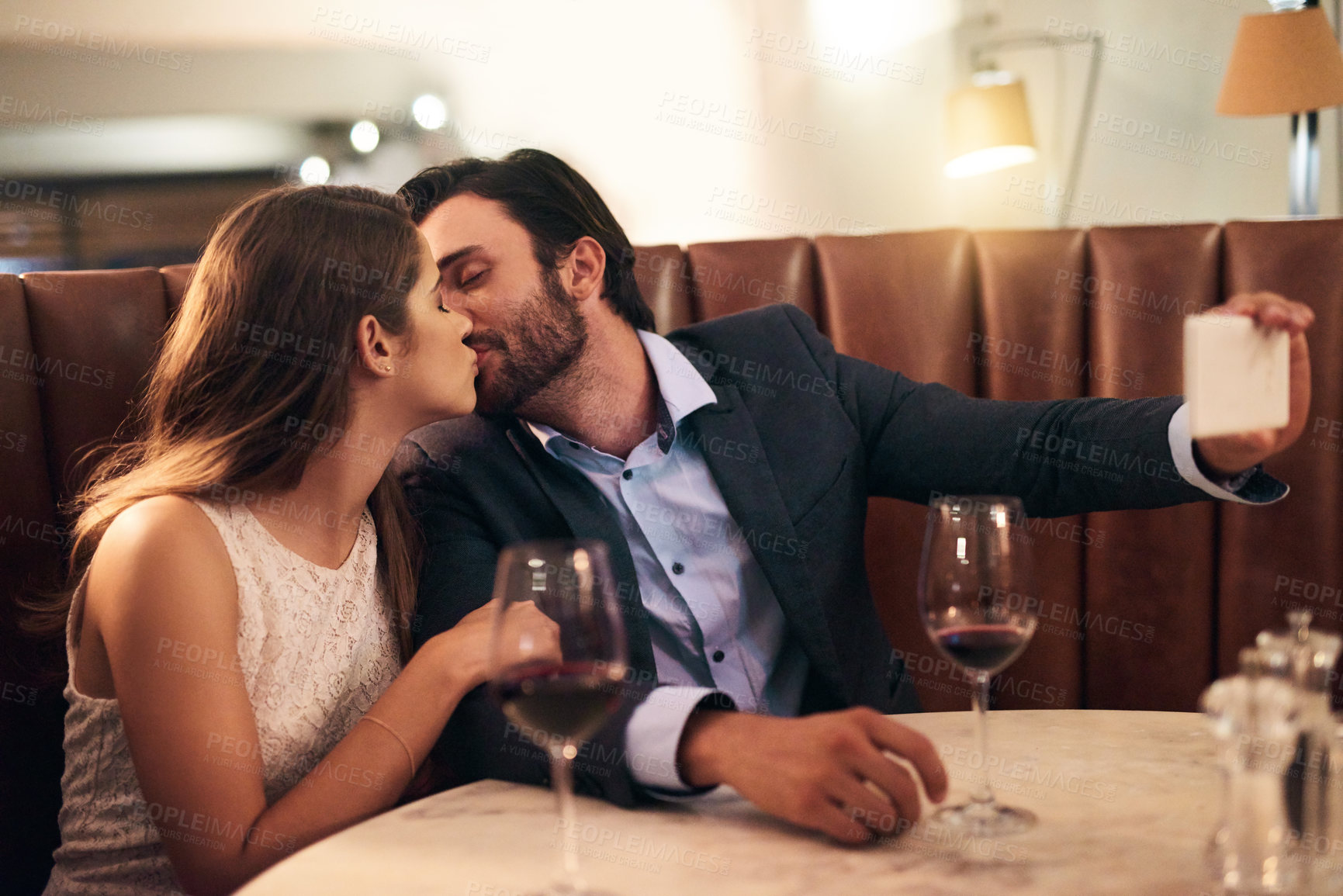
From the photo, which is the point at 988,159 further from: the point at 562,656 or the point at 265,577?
the point at 562,656

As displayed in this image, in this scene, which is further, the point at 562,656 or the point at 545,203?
the point at 545,203

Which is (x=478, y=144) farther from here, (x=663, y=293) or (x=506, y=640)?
(x=506, y=640)

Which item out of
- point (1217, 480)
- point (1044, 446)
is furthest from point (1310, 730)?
point (1044, 446)

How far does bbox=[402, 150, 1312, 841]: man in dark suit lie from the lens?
1314 mm

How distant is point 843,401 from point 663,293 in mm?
432

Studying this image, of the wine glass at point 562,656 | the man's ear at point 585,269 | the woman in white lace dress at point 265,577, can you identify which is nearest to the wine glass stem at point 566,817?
the wine glass at point 562,656

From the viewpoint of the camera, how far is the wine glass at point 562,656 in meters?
0.66

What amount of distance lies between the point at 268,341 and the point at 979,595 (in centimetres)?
82

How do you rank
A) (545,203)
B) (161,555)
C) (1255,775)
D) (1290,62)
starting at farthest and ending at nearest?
(1290,62) < (545,203) < (161,555) < (1255,775)

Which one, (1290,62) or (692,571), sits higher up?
(1290,62)

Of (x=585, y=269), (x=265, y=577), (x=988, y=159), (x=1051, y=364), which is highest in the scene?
(x=988, y=159)

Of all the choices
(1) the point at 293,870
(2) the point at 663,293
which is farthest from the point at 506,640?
(2) the point at 663,293

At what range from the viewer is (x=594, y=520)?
137 cm

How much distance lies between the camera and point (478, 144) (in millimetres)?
2848
